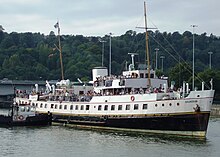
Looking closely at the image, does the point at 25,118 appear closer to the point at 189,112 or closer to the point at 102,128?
the point at 102,128

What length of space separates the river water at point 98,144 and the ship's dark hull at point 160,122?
1400 mm

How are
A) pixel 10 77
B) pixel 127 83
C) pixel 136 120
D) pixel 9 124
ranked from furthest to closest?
pixel 10 77, pixel 9 124, pixel 127 83, pixel 136 120

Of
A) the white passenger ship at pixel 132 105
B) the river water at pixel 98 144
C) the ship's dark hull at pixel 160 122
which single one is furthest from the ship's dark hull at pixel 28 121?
the ship's dark hull at pixel 160 122

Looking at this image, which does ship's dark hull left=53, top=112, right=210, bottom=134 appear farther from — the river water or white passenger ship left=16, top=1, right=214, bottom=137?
the river water

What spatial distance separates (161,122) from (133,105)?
5127mm

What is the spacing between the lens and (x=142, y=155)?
54375 mm

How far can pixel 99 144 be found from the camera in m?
61.4

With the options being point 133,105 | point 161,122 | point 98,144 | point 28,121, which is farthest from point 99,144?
point 28,121

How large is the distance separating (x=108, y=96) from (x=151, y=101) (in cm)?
881

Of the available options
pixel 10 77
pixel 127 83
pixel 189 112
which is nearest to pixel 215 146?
pixel 189 112

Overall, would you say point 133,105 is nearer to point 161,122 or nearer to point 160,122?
point 160,122

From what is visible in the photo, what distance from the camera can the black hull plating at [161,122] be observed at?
2603 inches

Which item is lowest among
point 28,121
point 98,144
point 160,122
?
point 98,144

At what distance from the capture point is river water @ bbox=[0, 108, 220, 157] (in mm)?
55094
